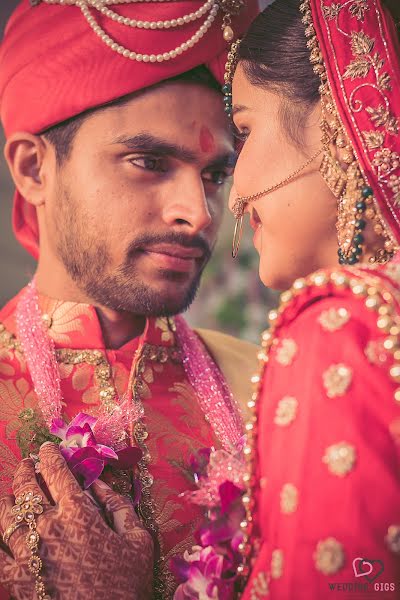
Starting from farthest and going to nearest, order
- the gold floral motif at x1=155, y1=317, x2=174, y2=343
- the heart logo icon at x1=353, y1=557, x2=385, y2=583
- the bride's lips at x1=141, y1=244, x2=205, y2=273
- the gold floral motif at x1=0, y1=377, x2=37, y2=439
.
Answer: the gold floral motif at x1=155, y1=317, x2=174, y2=343, the bride's lips at x1=141, y1=244, x2=205, y2=273, the gold floral motif at x1=0, y1=377, x2=37, y2=439, the heart logo icon at x1=353, y1=557, x2=385, y2=583

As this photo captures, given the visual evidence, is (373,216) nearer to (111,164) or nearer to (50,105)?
(111,164)

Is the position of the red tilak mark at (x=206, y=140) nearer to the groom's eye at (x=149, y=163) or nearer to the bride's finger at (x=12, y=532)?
the groom's eye at (x=149, y=163)

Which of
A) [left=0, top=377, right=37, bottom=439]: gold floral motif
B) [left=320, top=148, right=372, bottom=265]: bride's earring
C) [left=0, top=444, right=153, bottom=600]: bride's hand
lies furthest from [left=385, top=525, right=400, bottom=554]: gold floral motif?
[left=0, top=377, right=37, bottom=439]: gold floral motif

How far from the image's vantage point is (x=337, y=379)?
3.60 feet

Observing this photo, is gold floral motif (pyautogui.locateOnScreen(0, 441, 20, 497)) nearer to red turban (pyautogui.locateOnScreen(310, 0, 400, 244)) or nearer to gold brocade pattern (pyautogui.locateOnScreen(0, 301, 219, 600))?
gold brocade pattern (pyautogui.locateOnScreen(0, 301, 219, 600))

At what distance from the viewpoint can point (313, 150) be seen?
151 centimetres

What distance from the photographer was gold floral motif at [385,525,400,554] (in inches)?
40.9

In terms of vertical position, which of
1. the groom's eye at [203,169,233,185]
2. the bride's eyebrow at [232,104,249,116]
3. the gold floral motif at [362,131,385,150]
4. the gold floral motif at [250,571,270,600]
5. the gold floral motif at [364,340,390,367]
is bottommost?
the gold floral motif at [250,571,270,600]

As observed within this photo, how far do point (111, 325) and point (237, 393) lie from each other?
0.42 metres

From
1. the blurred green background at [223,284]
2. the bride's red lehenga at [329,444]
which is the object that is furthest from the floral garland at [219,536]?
the blurred green background at [223,284]

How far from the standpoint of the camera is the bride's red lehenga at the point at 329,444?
3.42 feet

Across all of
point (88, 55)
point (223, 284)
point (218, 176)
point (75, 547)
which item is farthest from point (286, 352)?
point (223, 284)

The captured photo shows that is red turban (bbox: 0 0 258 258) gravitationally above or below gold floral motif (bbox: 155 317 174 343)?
above

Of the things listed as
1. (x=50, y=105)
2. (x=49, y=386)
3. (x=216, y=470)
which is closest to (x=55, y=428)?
(x=49, y=386)
